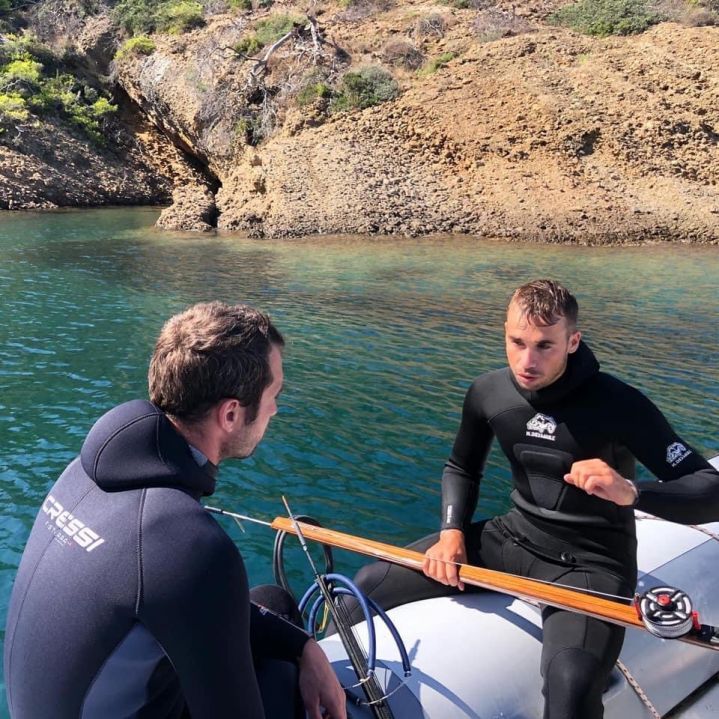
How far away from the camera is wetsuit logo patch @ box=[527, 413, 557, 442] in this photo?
10.8 ft

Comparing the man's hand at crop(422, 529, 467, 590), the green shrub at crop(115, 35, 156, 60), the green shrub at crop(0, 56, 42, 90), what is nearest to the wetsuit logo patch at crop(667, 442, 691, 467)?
the man's hand at crop(422, 529, 467, 590)

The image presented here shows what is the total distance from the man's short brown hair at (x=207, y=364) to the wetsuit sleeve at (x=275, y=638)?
0.73 m

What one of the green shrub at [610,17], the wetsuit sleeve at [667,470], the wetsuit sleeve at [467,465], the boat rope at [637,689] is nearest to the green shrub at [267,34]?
the green shrub at [610,17]

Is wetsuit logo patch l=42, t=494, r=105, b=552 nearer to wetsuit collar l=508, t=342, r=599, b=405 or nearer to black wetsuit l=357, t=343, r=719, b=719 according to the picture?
black wetsuit l=357, t=343, r=719, b=719

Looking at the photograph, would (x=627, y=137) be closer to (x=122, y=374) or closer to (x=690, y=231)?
(x=690, y=231)

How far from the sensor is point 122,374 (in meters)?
8.78

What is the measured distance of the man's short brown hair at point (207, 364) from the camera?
73.3 inches

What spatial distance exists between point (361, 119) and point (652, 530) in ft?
71.6

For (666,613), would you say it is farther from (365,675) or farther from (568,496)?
(365,675)

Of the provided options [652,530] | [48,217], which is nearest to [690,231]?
[652,530]

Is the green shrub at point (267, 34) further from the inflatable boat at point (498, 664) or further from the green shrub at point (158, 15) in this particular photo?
Result: the inflatable boat at point (498, 664)

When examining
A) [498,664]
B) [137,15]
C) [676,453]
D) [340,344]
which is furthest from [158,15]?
[498,664]

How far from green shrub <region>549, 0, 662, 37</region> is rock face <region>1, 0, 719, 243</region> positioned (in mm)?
547

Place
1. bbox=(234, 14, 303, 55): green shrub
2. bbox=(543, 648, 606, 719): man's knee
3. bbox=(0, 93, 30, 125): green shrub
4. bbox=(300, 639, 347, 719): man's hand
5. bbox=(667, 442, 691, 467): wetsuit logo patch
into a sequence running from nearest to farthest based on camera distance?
bbox=(300, 639, 347, 719): man's hand < bbox=(543, 648, 606, 719): man's knee < bbox=(667, 442, 691, 467): wetsuit logo patch < bbox=(234, 14, 303, 55): green shrub < bbox=(0, 93, 30, 125): green shrub
